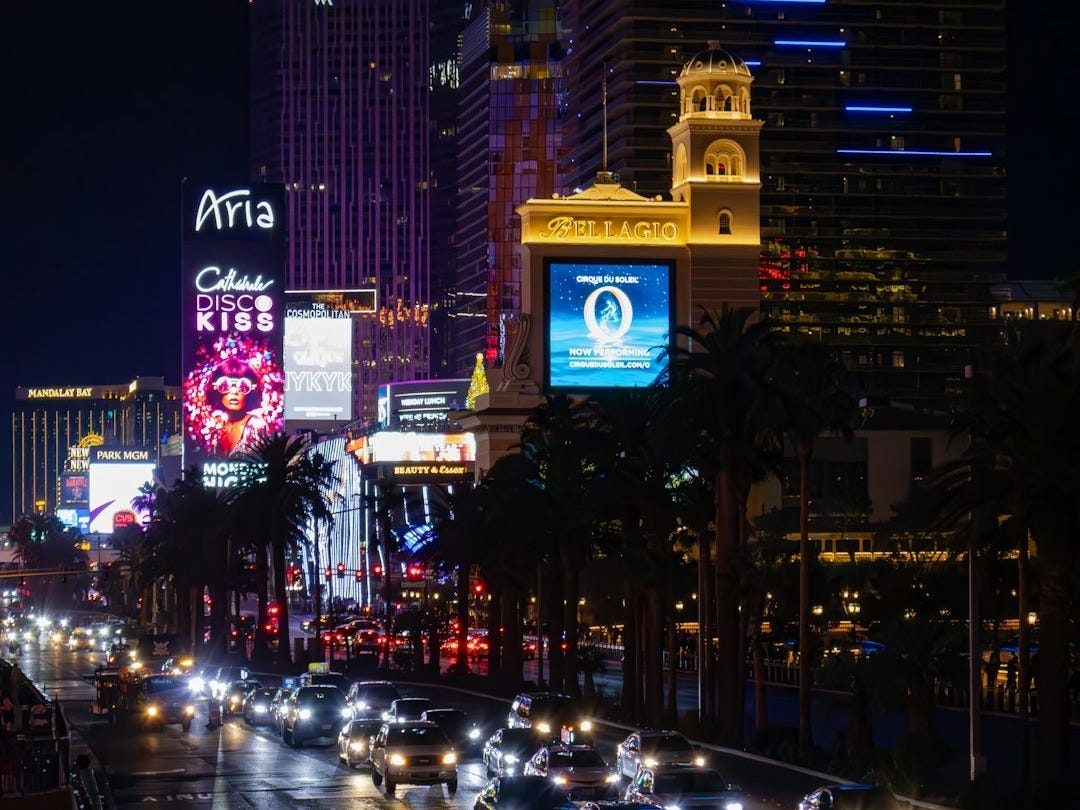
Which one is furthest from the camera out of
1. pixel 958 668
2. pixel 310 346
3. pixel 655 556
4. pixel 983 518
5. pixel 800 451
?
pixel 310 346

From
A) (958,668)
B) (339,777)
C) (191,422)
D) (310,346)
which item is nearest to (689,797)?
(339,777)

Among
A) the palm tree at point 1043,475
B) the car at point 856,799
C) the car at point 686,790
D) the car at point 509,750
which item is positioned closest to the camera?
the car at point 856,799

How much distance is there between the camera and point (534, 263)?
112 m

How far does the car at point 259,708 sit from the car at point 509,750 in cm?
2352

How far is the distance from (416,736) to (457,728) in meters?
8.29

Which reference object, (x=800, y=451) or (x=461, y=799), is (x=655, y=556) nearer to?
(x=800, y=451)

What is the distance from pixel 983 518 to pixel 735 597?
14465 mm

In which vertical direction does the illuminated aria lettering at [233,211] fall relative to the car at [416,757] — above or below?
above

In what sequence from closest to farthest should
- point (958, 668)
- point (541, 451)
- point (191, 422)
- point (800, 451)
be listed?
point (958, 668), point (800, 451), point (541, 451), point (191, 422)

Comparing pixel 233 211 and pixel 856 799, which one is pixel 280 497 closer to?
pixel 233 211

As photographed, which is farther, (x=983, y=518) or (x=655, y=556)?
(x=655, y=556)

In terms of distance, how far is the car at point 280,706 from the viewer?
2329 inches

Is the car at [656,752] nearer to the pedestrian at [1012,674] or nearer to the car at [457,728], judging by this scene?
the car at [457,728]

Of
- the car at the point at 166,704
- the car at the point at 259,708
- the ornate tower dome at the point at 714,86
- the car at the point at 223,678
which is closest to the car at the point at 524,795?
the car at the point at 166,704
